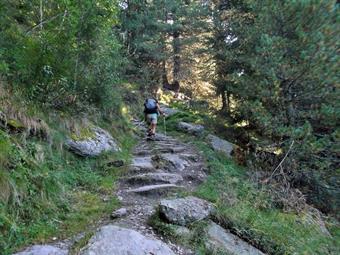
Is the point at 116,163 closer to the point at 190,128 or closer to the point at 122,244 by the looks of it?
the point at 122,244

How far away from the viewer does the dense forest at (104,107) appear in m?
5.45

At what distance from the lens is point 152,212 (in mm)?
6094

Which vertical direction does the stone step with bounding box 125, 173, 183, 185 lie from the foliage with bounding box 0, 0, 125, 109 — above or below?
below

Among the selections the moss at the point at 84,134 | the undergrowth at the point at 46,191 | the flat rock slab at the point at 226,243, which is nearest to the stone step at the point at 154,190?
the undergrowth at the point at 46,191

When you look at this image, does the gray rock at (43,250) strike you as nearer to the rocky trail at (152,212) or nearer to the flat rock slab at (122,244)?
the rocky trail at (152,212)

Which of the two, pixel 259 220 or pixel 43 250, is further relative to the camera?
pixel 259 220

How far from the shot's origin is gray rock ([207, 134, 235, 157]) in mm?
12017

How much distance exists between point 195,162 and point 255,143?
2.03 metres

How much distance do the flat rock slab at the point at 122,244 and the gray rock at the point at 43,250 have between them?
0.29m

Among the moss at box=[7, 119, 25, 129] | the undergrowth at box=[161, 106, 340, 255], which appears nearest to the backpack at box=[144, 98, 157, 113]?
the undergrowth at box=[161, 106, 340, 255]

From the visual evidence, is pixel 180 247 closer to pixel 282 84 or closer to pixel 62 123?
pixel 62 123

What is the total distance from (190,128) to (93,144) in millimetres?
7285

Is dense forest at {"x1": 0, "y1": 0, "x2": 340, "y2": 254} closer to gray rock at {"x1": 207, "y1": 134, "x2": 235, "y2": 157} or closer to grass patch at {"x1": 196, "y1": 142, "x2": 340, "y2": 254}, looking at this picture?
grass patch at {"x1": 196, "y1": 142, "x2": 340, "y2": 254}

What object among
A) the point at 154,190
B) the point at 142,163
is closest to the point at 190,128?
the point at 142,163
